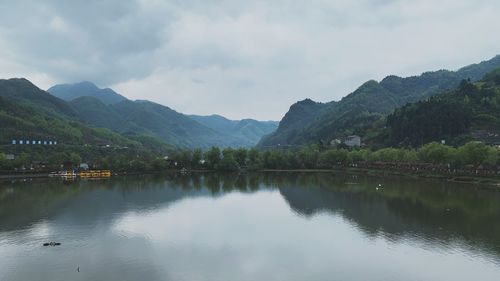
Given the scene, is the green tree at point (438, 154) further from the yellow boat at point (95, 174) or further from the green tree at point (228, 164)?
the yellow boat at point (95, 174)

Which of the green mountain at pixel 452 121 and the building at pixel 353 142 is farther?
the building at pixel 353 142

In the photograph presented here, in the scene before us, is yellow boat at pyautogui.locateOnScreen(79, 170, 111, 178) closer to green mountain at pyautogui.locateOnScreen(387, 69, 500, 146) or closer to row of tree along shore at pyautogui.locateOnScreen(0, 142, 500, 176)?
row of tree along shore at pyautogui.locateOnScreen(0, 142, 500, 176)

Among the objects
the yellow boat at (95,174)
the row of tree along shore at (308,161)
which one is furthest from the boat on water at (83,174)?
the row of tree along shore at (308,161)

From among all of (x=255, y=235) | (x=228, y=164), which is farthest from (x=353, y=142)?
(x=255, y=235)

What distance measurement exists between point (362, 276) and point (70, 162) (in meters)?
107

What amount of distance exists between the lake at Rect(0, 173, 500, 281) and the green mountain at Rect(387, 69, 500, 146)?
5105 centimetres

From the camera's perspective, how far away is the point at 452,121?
379ft

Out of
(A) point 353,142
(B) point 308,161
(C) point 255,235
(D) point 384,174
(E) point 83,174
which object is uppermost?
(A) point 353,142

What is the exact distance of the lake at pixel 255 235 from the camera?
28.3m

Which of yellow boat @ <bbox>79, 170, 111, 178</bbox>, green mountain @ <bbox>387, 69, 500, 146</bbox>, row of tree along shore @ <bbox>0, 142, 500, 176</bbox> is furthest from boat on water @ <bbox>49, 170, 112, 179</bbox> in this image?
green mountain @ <bbox>387, 69, 500, 146</bbox>

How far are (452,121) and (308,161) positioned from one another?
40.8m

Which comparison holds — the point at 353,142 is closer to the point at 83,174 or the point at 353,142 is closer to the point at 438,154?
the point at 438,154

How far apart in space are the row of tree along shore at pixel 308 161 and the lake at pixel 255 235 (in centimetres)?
1534

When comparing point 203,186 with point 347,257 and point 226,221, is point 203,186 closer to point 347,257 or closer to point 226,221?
point 226,221
